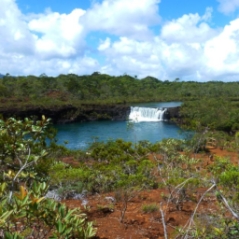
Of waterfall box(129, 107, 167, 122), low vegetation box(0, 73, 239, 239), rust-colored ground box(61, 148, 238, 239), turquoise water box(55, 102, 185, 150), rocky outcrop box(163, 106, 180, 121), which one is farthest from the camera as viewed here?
waterfall box(129, 107, 167, 122)

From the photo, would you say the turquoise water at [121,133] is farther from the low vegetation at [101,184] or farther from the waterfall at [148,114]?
the low vegetation at [101,184]

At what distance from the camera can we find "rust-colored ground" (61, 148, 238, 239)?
446 centimetres

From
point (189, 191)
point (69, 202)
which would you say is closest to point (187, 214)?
point (189, 191)

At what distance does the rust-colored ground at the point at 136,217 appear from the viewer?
4.46 meters

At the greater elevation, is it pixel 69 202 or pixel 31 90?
pixel 31 90

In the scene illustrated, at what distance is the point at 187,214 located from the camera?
5305 mm

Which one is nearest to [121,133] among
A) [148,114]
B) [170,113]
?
[148,114]

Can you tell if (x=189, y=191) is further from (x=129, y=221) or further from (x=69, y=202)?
(x=69, y=202)

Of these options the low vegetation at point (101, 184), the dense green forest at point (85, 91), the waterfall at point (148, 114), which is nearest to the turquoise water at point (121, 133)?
the waterfall at point (148, 114)

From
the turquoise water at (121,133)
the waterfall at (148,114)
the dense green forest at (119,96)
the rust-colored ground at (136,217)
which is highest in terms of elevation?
the dense green forest at (119,96)

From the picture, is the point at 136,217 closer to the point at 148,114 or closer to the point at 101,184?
the point at 101,184

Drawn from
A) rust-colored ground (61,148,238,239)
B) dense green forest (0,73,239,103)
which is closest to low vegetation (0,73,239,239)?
rust-colored ground (61,148,238,239)

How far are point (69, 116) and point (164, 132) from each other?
13.3 meters

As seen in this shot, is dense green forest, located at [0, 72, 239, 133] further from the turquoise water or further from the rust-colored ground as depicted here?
the rust-colored ground
